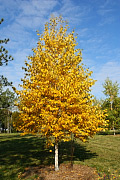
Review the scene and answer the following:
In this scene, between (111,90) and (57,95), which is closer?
(57,95)

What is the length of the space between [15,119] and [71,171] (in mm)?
3314

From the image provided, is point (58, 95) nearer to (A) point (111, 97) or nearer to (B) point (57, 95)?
(B) point (57, 95)

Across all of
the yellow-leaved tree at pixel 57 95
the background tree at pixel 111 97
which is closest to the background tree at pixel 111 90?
the background tree at pixel 111 97

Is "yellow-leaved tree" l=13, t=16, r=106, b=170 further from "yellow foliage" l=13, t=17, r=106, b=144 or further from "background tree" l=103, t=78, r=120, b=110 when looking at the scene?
"background tree" l=103, t=78, r=120, b=110

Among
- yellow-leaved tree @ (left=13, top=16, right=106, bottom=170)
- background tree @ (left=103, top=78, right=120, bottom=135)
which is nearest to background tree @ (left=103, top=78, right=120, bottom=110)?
background tree @ (left=103, top=78, right=120, bottom=135)

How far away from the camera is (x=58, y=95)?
5.97m

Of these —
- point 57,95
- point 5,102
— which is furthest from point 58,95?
point 5,102

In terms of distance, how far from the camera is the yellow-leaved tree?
5.93 m

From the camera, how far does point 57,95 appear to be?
19.5 ft

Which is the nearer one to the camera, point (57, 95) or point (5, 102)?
point (57, 95)

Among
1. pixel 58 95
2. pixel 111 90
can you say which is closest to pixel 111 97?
pixel 111 90

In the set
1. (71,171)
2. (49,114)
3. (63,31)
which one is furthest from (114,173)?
(63,31)

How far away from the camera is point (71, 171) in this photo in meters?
7.11

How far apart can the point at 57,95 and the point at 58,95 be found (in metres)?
0.05
